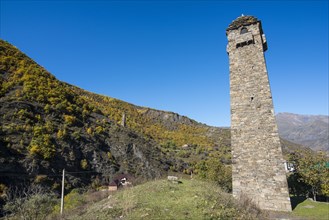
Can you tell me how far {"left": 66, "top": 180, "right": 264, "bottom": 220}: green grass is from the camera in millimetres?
9352

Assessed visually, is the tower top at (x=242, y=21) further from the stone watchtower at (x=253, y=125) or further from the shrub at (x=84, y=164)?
the shrub at (x=84, y=164)

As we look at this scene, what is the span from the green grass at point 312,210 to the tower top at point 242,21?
1257cm

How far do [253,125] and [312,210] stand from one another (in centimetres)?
567

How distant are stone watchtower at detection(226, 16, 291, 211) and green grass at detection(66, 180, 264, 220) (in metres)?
1.94

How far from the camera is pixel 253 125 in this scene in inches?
574

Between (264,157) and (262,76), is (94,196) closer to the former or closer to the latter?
A: (264,157)

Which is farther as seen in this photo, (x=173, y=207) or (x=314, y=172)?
(x=314, y=172)

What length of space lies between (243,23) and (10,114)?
24735 millimetres

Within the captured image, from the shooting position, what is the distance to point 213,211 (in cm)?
964

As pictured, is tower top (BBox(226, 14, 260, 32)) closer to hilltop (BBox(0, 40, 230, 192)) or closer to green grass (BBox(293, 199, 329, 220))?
green grass (BBox(293, 199, 329, 220))

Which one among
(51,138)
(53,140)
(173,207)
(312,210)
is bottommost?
(312,210)

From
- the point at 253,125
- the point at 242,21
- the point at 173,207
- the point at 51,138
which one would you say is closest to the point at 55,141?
the point at 51,138

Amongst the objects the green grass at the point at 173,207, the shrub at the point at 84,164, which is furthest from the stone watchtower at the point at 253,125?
the shrub at the point at 84,164

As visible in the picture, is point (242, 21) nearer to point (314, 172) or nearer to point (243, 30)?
point (243, 30)
